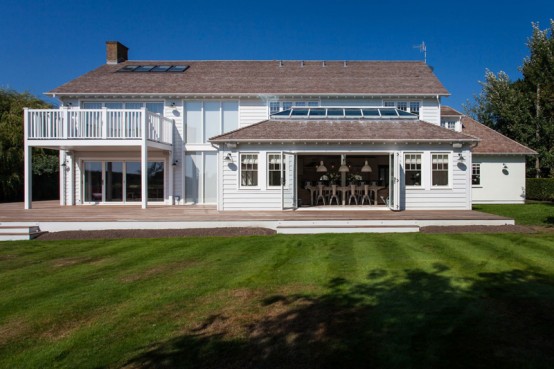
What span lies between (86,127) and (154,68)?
6.90 meters

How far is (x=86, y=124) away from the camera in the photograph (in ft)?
57.8

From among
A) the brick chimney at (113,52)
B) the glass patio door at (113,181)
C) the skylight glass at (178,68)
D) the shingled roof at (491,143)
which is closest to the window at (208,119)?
the skylight glass at (178,68)

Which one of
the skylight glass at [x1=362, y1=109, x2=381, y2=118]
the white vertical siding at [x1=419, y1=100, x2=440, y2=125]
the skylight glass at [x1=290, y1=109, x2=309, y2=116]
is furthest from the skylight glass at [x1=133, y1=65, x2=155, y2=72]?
the white vertical siding at [x1=419, y1=100, x2=440, y2=125]

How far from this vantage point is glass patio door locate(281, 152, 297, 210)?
55.0 ft

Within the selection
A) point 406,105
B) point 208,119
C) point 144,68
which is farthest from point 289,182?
point 144,68

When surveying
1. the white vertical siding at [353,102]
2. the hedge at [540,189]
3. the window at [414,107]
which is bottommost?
the hedge at [540,189]

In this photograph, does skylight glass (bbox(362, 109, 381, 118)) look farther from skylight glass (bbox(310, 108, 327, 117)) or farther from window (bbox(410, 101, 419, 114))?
window (bbox(410, 101, 419, 114))

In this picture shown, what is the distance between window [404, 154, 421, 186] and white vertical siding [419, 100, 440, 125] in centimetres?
458

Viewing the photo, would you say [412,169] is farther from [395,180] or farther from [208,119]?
[208,119]

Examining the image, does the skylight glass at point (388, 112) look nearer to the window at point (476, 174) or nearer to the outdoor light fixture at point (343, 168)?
the outdoor light fixture at point (343, 168)

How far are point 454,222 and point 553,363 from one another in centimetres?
959

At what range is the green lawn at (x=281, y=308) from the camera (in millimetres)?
4082

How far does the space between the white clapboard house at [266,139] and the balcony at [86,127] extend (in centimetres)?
5

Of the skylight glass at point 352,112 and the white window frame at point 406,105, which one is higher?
the white window frame at point 406,105
